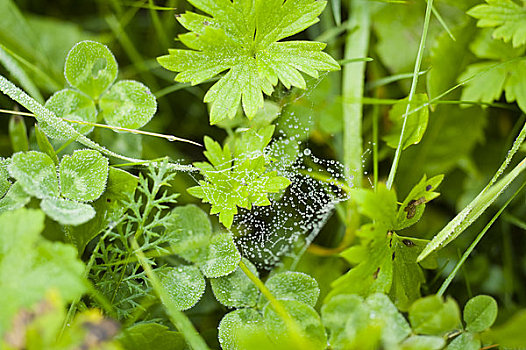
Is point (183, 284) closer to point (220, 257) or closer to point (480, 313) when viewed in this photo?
point (220, 257)

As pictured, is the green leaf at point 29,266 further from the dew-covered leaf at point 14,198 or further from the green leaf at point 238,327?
the green leaf at point 238,327

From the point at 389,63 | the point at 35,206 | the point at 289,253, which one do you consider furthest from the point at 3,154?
the point at 389,63

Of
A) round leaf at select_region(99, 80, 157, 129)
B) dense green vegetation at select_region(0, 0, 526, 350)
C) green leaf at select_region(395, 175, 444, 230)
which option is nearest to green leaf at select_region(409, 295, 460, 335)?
dense green vegetation at select_region(0, 0, 526, 350)

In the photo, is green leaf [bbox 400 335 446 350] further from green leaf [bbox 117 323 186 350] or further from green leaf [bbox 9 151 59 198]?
green leaf [bbox 9 151 59 198]

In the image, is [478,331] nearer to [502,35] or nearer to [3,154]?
[502,35]

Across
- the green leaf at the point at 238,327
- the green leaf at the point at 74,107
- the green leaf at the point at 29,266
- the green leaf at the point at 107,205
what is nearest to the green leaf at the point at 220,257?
the green leaf at the point at 238,327

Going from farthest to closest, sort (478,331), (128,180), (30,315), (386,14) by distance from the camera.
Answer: (386,14)
(128,180)
(478,331)
(30,315)
